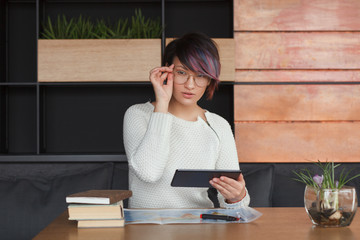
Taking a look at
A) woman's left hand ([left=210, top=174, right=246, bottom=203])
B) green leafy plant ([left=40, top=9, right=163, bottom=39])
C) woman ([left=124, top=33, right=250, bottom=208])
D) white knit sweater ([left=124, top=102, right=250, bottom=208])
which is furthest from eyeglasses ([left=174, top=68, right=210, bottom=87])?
green leafy plant ([left=40, top=9, right=163, bottom=39])

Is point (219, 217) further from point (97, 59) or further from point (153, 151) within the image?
point (97, 59)

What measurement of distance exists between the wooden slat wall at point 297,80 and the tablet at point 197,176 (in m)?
1.34

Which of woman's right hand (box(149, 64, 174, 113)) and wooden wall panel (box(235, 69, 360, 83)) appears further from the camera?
wooden wall panel (box(235, 69, 360, 83))

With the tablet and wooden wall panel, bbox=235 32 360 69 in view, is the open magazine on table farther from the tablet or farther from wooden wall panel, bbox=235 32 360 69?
wooden wall panel, bbox=235 32 360 69

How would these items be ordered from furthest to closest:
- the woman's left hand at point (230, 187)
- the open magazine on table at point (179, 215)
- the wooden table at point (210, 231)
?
the woman's left hand at point (230, 187)
the open magazine on table at point (179, 215)
the wooden table at point (210, 231)

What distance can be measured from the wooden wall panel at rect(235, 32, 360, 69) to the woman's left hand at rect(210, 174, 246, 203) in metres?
1.32

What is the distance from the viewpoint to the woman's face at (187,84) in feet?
6.76

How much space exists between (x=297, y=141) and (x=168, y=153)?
126 cm

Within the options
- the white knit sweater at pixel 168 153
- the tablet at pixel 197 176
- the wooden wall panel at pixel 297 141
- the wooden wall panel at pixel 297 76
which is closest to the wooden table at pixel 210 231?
the tablet at pixel 197 176

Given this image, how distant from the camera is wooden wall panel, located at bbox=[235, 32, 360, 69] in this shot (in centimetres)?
293

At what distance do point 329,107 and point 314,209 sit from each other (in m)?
1.63

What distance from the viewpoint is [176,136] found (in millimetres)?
2131

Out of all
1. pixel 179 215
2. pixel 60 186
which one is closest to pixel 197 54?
pixel 179 215

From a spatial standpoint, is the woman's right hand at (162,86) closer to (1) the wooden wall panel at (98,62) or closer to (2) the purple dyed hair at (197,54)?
(2) the purple dyed hair at (197,54)
